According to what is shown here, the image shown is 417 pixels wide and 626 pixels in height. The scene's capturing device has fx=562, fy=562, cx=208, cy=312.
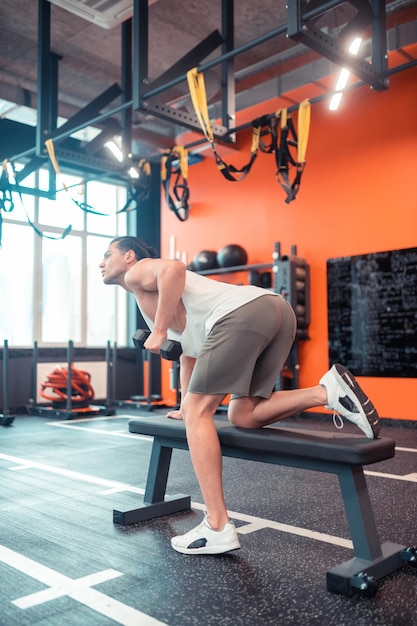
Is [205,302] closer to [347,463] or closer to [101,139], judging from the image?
[347,463]

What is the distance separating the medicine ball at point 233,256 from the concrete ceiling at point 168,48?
1.49 m

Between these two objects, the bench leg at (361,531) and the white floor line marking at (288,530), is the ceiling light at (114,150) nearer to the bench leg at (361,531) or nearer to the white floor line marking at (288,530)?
the white floor line marking at (288,530)

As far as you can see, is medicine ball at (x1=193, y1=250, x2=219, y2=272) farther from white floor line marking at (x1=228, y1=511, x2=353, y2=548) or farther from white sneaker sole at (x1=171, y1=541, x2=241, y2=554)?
white sneaker sole at (x1=171, y1=541, x2=241, y2=554)

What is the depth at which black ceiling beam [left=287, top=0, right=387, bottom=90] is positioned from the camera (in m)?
2.65

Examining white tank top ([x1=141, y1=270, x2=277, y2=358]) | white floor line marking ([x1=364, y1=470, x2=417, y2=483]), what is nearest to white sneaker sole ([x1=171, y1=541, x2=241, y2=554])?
white tank top ([x1=141, y1=270, x2=277, y2=358])

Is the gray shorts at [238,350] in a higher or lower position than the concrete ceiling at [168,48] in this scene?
lower

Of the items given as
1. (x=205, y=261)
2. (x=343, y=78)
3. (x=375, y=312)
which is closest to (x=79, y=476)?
(x=343, y=78)

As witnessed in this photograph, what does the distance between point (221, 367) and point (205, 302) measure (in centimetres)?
27

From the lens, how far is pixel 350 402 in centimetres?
175

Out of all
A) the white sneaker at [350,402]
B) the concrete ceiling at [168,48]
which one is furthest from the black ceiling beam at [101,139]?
the white sneaker at [350,402]

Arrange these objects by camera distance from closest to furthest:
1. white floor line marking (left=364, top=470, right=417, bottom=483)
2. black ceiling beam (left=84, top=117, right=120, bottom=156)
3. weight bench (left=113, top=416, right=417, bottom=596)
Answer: weight bench (left=113, top=416, right=417, bottom=596) → white floor line marking (left=364, top=470, right=417, bottom=483) → black ceiling beam (left=84, top=117, right=120, bottom=156)

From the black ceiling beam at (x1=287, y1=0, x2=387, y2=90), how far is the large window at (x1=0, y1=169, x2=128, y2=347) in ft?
A: 13.1

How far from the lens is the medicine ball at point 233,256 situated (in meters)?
6.32

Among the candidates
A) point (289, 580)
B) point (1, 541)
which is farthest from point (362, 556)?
point (1, 541)
